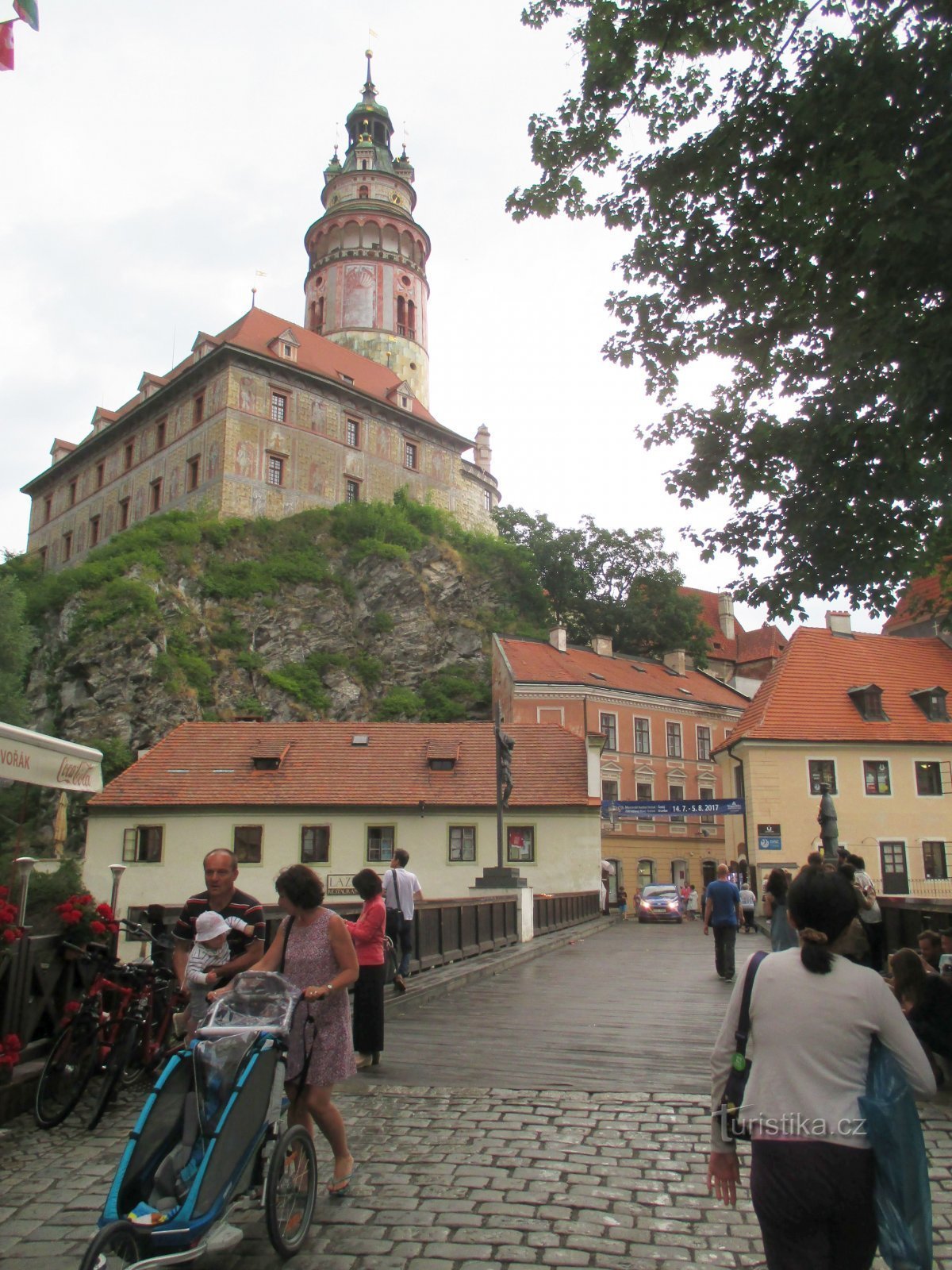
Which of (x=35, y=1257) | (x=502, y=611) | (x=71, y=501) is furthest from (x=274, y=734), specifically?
(x=71, y=501)

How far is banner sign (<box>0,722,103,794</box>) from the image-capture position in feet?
24.0

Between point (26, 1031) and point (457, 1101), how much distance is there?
308cm

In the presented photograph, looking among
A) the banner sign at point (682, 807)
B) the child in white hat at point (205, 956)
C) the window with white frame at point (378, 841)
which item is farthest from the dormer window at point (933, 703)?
the child in white hat at point (205, 956)

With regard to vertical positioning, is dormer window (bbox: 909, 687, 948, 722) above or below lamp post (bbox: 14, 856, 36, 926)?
above

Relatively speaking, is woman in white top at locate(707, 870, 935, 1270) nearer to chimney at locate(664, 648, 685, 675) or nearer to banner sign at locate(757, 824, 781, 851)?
banner sign at locate(757, 824, 781, 851)

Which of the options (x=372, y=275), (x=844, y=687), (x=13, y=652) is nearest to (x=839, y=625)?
(x=844, y=687)

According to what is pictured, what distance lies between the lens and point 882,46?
8758mm

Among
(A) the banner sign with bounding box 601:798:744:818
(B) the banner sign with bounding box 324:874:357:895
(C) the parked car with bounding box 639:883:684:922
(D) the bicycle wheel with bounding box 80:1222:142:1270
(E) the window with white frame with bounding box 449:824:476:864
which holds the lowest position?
(C) the parked car with bounding box 639:883:684:922

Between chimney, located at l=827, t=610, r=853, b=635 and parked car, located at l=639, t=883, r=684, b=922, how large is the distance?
44.5 ft

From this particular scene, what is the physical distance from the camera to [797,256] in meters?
9.98

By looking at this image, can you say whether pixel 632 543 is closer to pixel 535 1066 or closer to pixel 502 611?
pixel 502 611

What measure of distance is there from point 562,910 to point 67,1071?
64.9 feet

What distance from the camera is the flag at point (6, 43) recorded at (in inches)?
263

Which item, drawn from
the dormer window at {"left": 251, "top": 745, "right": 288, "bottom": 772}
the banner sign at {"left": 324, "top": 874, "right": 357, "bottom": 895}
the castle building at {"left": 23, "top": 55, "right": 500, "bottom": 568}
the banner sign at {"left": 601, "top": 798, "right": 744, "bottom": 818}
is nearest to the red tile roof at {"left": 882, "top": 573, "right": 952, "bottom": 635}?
the banner sign at {"left": 601, "top": 798, "right": 744, "bottom": 818}
